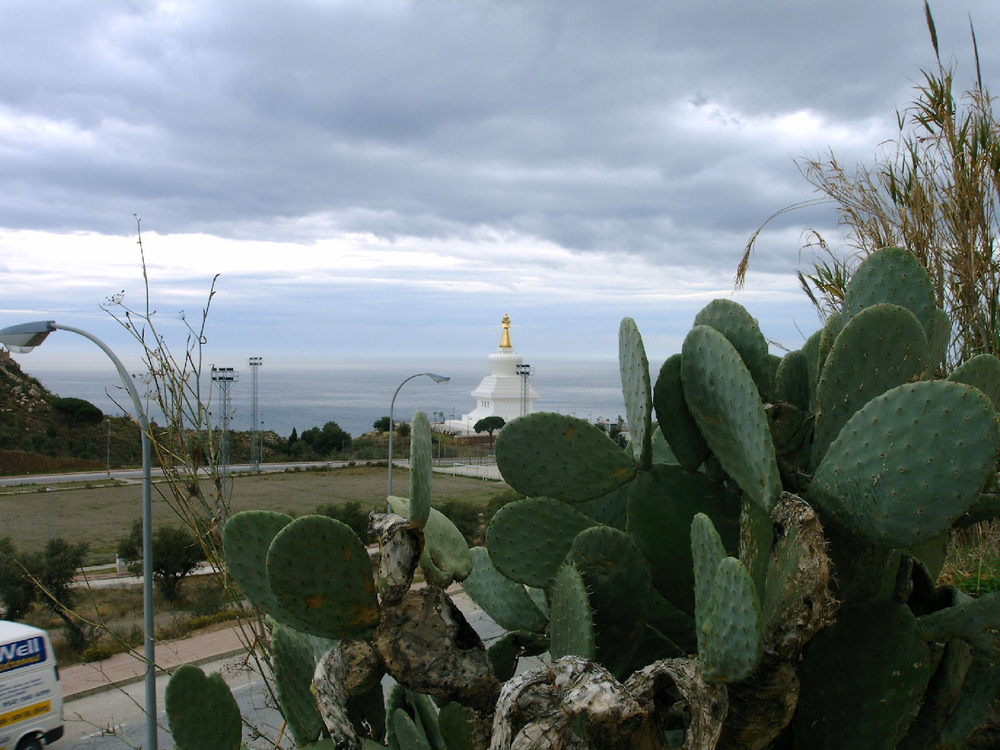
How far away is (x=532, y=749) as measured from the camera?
4.05 ft

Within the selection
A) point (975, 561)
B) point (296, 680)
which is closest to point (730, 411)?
point (296, 680)

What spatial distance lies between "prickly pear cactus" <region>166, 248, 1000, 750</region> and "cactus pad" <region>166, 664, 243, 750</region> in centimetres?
17

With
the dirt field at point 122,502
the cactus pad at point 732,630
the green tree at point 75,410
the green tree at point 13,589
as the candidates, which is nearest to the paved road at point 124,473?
the dirt field at point 122,502

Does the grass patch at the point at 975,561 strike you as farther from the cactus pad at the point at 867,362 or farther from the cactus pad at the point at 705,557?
the cactus pad at the point at 705,557

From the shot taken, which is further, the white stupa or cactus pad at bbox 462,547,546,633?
the white stupa

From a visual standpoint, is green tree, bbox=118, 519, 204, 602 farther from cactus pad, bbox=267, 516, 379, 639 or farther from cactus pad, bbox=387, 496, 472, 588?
cactus pad, bbox=267, 516, 379, 639

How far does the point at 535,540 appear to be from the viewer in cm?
205

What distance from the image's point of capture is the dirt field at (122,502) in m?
23.6

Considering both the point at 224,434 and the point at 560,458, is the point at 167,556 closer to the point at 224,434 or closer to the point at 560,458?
the point at 224,434

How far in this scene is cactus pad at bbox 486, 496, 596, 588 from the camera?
202 centimetres

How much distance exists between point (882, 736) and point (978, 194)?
4.00 m

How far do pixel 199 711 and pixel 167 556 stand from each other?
62.9 ft

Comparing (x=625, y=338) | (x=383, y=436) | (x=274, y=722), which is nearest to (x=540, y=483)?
(x=625, y=338)

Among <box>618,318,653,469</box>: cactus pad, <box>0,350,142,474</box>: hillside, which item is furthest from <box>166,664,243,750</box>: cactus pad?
<box>0,350,142,474</box>: hillside
